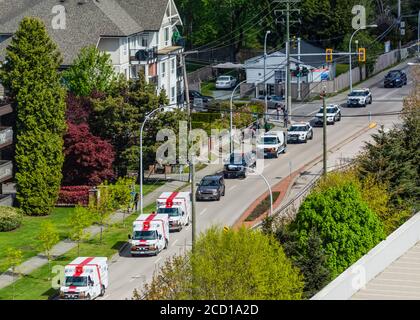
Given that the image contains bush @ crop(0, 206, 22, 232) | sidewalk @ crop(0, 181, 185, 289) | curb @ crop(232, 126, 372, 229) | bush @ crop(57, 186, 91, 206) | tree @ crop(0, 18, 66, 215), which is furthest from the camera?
bush @ crop(57, 186, 91, 206)

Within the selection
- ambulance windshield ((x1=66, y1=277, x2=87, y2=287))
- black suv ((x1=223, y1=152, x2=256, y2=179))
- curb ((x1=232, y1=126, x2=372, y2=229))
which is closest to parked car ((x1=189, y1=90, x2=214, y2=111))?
curb ((x1=232, y1=126, x2=372, y2=229))

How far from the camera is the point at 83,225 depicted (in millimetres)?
80812

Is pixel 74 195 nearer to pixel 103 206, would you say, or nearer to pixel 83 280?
pixel 103 206

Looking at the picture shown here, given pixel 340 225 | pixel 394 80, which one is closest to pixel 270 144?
pixel 394 80

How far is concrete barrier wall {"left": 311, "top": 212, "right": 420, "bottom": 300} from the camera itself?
153 feet

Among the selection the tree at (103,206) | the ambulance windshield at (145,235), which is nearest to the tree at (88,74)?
the tree at (103,206)

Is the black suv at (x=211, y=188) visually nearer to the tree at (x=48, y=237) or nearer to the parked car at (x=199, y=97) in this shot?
the tree at (x=48, y=237)

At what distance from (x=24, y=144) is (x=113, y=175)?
731cm

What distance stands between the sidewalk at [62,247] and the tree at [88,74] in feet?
45.4

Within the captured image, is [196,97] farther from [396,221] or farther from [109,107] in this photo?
[396,221]

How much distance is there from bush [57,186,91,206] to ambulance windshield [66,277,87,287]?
22.1m

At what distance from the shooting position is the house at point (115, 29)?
117m

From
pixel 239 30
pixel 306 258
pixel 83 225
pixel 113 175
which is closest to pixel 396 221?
pixel 306 258

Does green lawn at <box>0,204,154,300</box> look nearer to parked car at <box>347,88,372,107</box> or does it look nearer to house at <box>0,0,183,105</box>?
house at <box>0,0,183,105</box>
